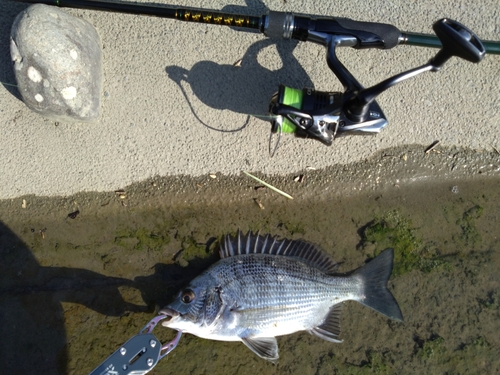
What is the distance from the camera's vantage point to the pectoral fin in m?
3.17

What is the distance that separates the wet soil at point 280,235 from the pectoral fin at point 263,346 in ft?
0.94

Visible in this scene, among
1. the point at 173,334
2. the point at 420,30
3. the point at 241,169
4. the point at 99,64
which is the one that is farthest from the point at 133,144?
the point at 420,30

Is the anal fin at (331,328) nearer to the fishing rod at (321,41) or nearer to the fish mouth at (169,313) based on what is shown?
the fish mouth at (169,313)

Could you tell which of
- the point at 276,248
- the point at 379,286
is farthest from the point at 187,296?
the point at 379,286

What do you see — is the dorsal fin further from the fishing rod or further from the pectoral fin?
the fishing rod

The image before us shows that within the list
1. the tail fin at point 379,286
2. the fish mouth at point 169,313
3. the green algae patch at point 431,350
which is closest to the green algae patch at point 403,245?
the tail fin at point 379,286

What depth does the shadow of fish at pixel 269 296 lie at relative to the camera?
309 cm

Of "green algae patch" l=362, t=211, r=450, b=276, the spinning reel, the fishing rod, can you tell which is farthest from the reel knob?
"green algae patch" l=362, t=211, r=450, b=276

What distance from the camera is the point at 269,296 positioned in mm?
3195

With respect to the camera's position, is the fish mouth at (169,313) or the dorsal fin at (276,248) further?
the dorsal fin at (276,248)

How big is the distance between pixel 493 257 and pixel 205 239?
2.69m

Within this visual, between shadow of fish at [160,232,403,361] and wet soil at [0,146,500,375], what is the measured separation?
206 millimetres

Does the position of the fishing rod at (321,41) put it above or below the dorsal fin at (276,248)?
above

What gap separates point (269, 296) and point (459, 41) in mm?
2279
